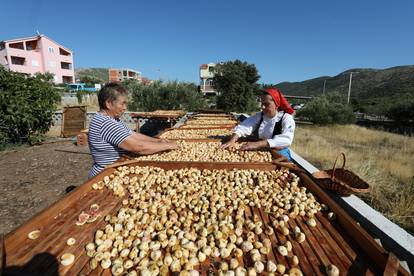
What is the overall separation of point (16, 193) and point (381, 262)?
5.55m

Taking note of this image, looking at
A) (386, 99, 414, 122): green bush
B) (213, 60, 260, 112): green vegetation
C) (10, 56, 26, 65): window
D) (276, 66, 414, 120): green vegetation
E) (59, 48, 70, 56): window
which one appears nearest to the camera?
(213, 60, 260, 112): green vegetation

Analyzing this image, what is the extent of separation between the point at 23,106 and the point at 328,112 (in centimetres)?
1876

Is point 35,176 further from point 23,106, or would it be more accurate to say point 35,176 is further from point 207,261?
point 207,261

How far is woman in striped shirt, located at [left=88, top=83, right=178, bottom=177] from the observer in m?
2.14

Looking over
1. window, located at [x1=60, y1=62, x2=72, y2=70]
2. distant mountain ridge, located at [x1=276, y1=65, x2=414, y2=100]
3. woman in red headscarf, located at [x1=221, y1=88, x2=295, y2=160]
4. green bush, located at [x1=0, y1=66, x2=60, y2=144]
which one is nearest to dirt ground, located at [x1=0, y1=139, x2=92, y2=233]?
green bush, located at [x1=0, y1=66, x2=60, y2=144]

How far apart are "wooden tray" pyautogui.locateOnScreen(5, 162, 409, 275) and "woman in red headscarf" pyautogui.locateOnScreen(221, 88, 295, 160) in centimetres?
134

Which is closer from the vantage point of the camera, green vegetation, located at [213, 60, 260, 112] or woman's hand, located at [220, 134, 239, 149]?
woman's hand, located at [220, 134, 239, 149]

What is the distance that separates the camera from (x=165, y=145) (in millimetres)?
2621

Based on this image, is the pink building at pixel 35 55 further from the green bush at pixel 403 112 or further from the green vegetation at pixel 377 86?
the green vegetation at pixel 377 86

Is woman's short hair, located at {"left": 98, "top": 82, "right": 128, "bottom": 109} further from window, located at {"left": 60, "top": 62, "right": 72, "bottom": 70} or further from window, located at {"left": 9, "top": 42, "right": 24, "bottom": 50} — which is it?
window, located at {"left": 60, "top": 62, "right": 72, "bottom": 70}

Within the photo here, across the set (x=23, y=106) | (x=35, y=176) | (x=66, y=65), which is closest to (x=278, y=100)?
(x=35, y=176)

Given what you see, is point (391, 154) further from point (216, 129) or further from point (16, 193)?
point (16, 193)

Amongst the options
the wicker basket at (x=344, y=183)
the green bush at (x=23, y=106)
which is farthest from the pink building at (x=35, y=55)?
the wicker basket at (x=344, y=183)

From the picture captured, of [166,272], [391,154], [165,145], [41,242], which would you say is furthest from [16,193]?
[391,154]
